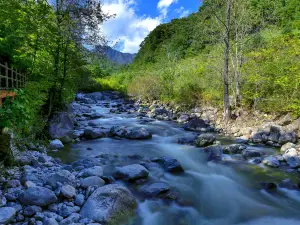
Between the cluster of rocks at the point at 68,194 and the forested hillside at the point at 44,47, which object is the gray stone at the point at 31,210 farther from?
the forested hillside at the point at 44,47

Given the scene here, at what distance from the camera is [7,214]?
154 inches

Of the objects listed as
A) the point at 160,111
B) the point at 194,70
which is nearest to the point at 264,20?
the point at 194,70

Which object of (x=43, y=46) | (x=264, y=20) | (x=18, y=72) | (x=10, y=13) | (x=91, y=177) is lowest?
(x=91, y=177)

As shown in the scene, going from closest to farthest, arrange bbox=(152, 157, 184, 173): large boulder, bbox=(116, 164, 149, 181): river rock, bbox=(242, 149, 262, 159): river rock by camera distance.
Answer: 1. bbox=(116, 164, 149, 181): river rock
2. bbox=(152, 157, 184, 173): large boulder
3. bbox=(242, 149, 262, 159): river rock

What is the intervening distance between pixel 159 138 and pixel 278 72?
6.68 m

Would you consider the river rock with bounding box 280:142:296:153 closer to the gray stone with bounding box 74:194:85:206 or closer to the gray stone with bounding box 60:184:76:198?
the gray stone with bounding box 74:194:85:206

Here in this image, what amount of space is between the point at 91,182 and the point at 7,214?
6.42 feet

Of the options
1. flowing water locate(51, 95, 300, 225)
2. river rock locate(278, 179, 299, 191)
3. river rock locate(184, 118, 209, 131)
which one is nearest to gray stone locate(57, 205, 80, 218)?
flowing water locate(51, 95, 300, 225)

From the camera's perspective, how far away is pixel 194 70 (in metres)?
20.0

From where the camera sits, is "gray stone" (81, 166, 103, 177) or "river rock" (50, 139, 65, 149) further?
"river rock" (50, 139, 65, 149)

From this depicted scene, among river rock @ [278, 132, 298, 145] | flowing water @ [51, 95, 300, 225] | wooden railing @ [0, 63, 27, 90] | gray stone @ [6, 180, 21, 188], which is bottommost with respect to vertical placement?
flowing water @ [51, 95, 300, 225]

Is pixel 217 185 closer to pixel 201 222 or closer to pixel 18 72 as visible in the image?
pixel 201 222

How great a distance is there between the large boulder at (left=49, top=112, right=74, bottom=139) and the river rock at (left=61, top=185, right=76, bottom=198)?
203 inches

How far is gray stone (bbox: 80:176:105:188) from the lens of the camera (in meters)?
5.55
